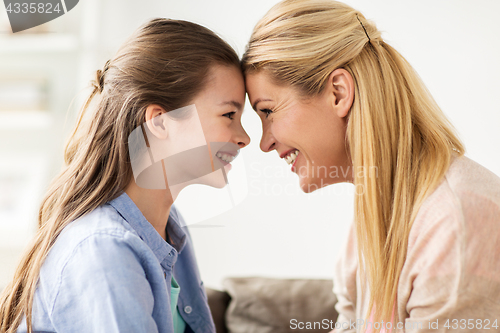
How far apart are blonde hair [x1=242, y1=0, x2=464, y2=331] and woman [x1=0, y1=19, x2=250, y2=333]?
0.52 feet

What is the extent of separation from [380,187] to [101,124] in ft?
2.10

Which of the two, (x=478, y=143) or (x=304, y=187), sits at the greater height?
(x=304, y=187)

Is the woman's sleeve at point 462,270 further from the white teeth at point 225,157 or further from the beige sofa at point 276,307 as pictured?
the beige sofa at point 276,307

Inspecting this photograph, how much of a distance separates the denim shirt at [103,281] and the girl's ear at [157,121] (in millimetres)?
155

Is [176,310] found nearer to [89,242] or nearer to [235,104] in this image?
[89,242]

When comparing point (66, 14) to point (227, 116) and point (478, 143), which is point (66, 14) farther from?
point (478, 143)

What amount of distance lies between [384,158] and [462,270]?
28cm

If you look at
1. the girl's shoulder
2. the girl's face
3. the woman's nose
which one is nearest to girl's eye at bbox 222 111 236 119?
the girl's face

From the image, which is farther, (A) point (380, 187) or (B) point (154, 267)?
(A) point (380, 187)

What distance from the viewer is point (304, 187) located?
1.08m

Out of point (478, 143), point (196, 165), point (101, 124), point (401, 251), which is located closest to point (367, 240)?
point (401, 251)

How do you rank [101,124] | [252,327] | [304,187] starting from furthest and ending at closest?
[252,327]
[304,187]
[101,124]

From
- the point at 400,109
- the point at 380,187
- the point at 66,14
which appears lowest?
the point at 380,187

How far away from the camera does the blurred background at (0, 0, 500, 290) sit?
1.55 metres
